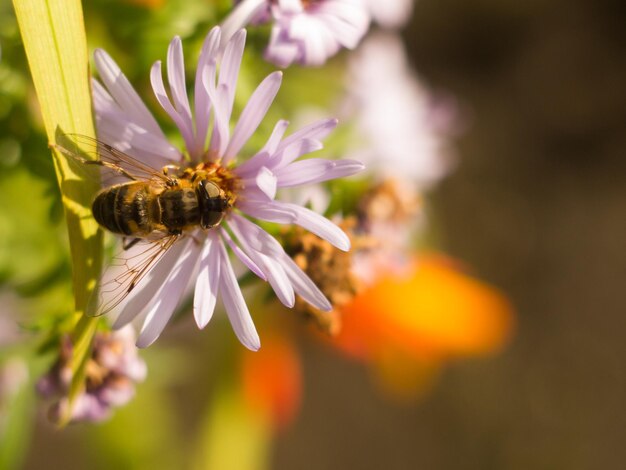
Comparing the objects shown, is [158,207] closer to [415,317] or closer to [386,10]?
[386,10]

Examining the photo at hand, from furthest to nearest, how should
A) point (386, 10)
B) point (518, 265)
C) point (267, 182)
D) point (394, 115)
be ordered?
point (518, 265) → point (394, 115) → point (386, 10) → point (267, 182)

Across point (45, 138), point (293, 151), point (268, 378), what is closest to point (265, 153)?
point (293, 151)

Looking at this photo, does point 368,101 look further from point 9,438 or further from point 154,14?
point 9,438

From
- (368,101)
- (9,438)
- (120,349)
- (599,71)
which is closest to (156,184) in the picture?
(120,349)

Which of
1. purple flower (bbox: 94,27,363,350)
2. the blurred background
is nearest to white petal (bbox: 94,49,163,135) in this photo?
purple flower (bbox: 94,27,363,350)

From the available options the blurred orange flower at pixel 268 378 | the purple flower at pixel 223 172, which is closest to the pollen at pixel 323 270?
the purple flower at pixel 223 172

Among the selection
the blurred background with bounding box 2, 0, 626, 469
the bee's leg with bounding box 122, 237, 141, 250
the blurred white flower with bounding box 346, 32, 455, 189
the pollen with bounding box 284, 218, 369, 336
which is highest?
the bee's leg with bounding box 122, 237, 141, 250

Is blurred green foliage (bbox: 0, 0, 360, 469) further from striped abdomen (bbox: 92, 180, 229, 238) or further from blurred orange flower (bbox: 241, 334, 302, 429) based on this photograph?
blurred orange flower (bbox: 241, 334, 302, 429)
